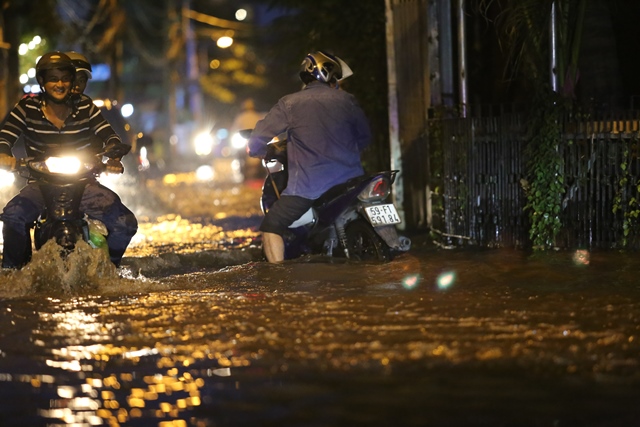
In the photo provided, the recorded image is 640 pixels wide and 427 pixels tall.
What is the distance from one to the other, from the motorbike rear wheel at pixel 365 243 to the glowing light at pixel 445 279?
562 millimetres

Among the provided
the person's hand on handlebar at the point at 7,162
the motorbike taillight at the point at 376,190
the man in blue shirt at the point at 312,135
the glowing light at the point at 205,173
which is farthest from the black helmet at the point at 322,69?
the glowing light at the point at 205,173

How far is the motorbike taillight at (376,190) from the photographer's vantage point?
8969 mm

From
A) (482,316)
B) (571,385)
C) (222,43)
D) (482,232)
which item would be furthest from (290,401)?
(222,43)

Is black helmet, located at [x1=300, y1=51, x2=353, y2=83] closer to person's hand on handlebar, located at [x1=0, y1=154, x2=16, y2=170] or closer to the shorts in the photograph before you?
the shorts

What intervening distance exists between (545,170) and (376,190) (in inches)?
77.9

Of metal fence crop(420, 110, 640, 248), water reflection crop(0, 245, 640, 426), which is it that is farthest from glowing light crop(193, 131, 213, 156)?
water reflection crop(0, 245, 640, 426)

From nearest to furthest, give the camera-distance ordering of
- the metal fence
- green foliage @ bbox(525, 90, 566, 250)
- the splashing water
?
the splashing water, the metal fence, green foliage @ bbox(525, 90, 566, 250)

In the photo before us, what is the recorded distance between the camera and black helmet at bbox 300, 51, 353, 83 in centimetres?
929

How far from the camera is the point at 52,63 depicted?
8359 millimetres

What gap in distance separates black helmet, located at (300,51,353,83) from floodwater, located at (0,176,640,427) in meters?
1.56

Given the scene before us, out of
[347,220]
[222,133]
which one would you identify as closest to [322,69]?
[347,220]

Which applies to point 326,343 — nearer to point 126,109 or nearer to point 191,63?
point 126,109

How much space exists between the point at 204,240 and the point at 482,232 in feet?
11.1

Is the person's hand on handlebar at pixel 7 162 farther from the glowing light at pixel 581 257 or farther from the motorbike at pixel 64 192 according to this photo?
the glowing light at pixel 581 257
